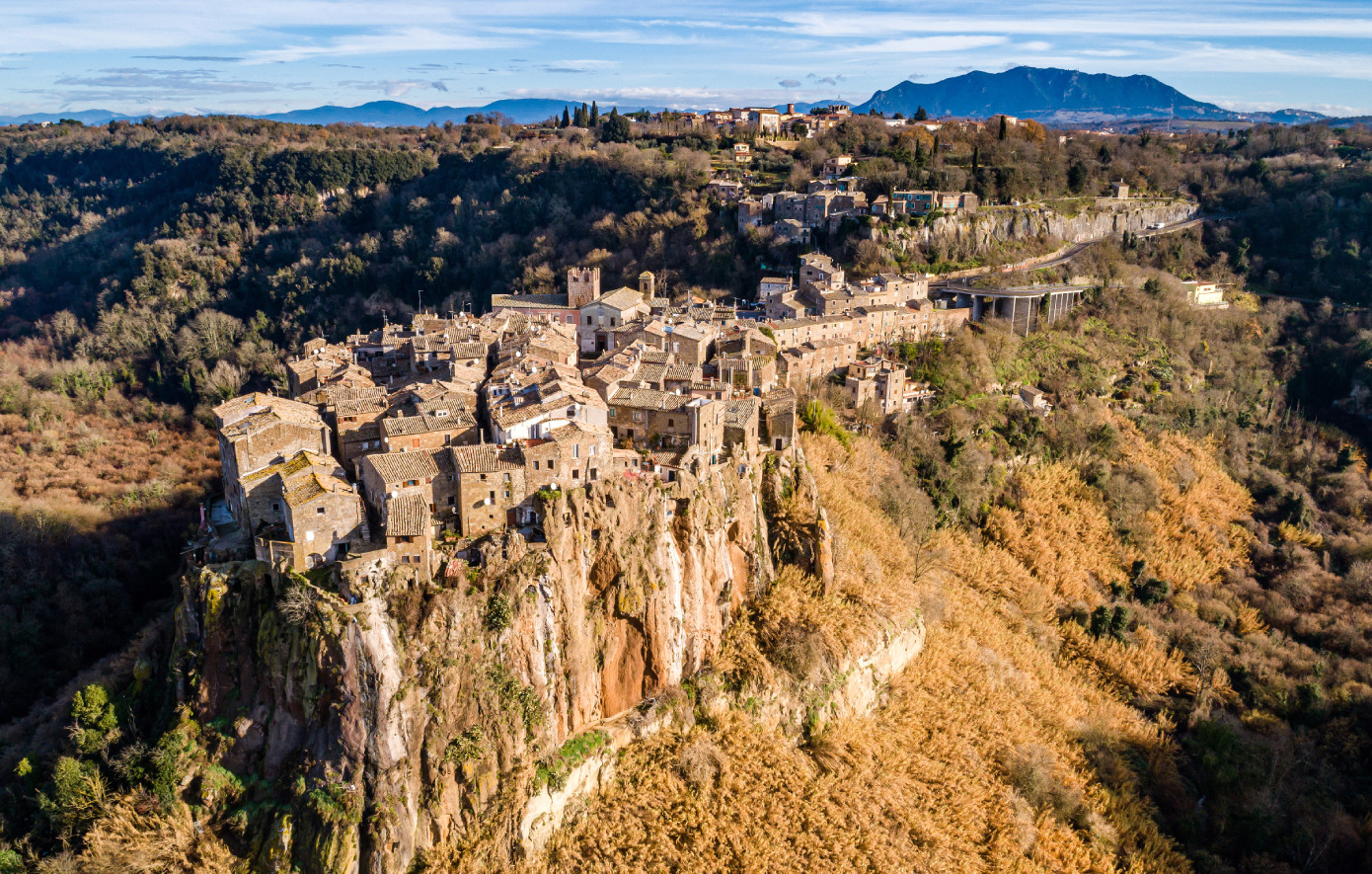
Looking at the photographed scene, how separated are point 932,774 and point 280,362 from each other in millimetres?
59671

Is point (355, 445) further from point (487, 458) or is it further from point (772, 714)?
point (772, 714)

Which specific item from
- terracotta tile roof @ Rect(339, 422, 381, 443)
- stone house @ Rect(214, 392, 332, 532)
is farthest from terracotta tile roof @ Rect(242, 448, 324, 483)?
terracotta tile roof @ Rect(339, 422, 381, 443)

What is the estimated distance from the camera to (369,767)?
23.7 m

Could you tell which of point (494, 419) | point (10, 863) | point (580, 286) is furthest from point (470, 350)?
point (10, 863)

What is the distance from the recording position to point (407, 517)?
24.9 meters

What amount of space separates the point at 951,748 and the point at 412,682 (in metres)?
→ 20.4

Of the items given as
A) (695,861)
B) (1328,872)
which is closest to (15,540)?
(695,861)

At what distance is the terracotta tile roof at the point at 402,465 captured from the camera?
26.6 metres

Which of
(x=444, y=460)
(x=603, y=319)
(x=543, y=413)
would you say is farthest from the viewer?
(x=603, y=319)

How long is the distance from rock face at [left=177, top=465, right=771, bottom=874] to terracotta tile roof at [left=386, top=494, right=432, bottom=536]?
146 centimetres

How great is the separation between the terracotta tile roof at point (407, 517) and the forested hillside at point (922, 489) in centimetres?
852

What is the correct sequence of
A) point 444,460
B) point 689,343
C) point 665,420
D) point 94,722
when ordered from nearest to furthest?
point 94,722 → point 444,460 → point 665,420 → point 689,343

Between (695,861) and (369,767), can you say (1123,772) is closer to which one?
(695,861)

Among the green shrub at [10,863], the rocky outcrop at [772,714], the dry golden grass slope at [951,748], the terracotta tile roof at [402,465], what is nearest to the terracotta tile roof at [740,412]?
the dry golden grass slope at [951,748]
